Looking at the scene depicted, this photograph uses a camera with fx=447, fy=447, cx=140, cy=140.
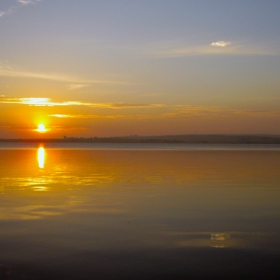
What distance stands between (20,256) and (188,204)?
633cm

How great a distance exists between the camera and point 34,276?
6.55m

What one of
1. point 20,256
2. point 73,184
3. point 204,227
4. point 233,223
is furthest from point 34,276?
point 73,184

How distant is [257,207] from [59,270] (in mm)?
7147

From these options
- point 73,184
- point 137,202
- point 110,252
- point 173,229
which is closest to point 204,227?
point 173,229

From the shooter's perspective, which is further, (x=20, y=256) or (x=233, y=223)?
(x=233, y=223)

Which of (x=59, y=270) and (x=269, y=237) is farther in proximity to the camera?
(x=269, y=237)

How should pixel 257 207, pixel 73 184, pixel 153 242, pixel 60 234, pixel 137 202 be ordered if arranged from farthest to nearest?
pixel 73 184 < pixel 137 202 < pixel 257 207 < pixel 60 234 < pixel 153 242

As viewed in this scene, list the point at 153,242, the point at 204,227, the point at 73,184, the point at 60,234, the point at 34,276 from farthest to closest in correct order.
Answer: the point at 73,184, the point at 204,227, the point at 60,234, the point at 153,242, the point at 34,276

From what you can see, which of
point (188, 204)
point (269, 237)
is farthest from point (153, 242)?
point (188, 204)

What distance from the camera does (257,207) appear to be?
12383 mm

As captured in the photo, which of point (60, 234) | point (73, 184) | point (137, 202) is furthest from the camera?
point (73, 184)

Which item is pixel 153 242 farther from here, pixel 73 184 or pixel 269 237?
pixel 73 184

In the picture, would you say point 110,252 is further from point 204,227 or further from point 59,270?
point 204,227

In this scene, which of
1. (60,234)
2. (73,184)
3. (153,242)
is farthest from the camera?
(73,184)
